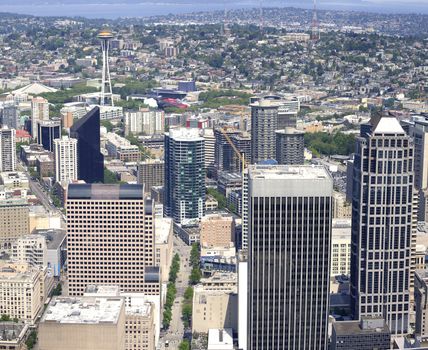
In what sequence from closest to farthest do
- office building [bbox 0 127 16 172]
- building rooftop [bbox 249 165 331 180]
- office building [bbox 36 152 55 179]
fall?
1. building rooftop [bbox 249 165 331 180]
2. office building [bbox 36 152 55 179]
3. office building [bbox 0 127 16 172]

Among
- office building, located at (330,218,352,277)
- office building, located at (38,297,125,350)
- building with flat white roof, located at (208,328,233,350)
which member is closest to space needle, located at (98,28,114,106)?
office building, located at (330,218,352,277)

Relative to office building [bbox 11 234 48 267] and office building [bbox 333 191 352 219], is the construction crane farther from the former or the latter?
office building [bbox 11 234 48 267]

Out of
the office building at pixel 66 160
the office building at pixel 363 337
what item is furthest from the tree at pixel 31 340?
the office building at pixel 66 160

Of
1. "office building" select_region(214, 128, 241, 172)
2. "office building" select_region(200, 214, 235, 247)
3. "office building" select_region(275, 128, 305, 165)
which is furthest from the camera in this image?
"office building" select_region(214, 128, 241, 172)

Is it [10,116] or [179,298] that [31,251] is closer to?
[179,298]

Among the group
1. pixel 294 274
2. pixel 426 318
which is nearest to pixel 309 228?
pixel 294 274
